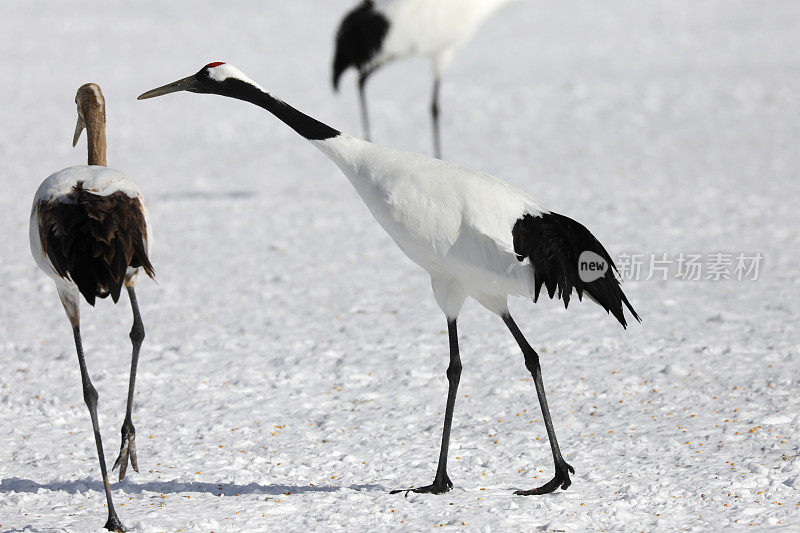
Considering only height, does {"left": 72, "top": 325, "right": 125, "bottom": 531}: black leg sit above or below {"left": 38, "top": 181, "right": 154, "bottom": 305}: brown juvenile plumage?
below

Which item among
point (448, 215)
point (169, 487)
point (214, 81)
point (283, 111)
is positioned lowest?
point (169, 487)

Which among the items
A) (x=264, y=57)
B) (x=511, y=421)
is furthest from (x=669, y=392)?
(x=264, y=57)

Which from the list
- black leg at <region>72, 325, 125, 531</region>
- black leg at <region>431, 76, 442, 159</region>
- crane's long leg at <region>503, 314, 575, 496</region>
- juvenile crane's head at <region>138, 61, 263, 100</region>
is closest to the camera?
→ black leg at <region>72, 325, 125, 531</region>

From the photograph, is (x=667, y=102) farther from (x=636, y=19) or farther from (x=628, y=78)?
(x=636, y=19)

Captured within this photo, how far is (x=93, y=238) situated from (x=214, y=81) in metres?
0.97

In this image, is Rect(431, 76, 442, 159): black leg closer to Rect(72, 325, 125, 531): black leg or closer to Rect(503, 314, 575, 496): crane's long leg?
Rect(503, 314, 575, 496): crane's long leg

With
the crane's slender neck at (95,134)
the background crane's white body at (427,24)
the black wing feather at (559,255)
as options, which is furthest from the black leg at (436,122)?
the black wing feather at (559,255)

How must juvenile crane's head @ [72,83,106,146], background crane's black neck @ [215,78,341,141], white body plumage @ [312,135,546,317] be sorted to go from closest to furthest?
white body plumage @ [312,135,546,317]
background crane's black neck @ [215,78,341,141]
juvenile crane's head @ [72,83,106,146]

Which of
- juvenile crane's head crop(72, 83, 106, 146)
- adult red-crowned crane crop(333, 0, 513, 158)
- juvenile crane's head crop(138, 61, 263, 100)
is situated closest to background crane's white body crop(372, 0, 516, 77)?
adult red-crowned crane crop(333, 0, 513, 158)

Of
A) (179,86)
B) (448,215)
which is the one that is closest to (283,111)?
(179,86)

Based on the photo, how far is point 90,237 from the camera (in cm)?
404

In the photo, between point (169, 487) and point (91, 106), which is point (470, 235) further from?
point (91, 106)

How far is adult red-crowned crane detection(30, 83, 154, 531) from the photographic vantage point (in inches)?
159

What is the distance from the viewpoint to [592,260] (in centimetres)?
428
